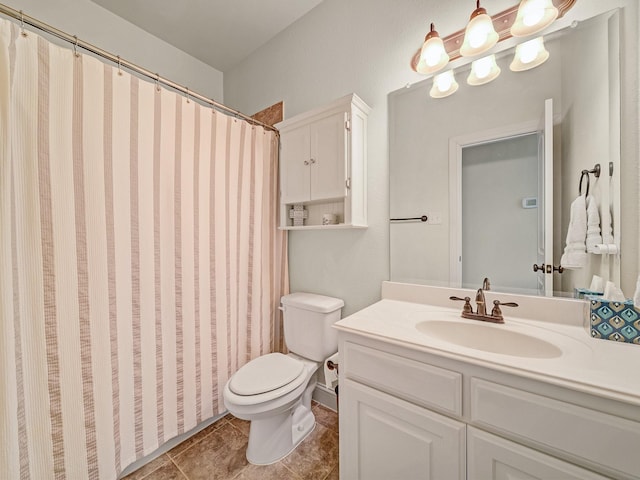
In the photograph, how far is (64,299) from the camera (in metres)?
1.01

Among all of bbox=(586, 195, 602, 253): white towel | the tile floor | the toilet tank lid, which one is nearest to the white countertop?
bbox=(586, 195, 602, 253): white towel

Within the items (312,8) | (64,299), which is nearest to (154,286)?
(64,299)

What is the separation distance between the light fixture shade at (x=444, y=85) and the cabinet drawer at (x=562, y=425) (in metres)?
1.22

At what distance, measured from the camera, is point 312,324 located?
1519 millimetres

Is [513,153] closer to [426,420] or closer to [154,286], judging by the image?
[426,420]

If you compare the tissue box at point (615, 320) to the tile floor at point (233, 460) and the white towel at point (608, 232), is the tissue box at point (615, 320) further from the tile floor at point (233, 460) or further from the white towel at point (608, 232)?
the tile floor at point (233, 460)

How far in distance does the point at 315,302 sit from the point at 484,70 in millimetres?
1418

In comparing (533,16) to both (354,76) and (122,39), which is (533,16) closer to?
(354,76)

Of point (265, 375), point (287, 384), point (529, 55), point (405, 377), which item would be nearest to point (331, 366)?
point (287, 384)

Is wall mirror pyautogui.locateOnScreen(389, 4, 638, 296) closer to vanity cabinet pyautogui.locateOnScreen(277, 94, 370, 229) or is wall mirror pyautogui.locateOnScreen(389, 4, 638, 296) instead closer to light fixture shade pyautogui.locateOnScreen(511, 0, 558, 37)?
light fixture shade pyautogui.locateOnScreen(511, 0, 558, 37)

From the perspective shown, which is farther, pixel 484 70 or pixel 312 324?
pixel 312 324

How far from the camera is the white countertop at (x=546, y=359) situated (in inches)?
23.0

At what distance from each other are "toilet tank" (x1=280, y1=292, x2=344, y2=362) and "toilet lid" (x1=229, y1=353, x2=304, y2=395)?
4.3 inches

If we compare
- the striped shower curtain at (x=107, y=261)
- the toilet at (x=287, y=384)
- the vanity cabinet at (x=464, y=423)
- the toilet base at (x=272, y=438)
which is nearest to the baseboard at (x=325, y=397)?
the toilet at (x=287, y=384)
